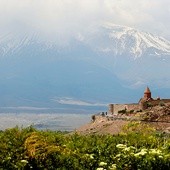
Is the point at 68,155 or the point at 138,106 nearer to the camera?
the point at 68,155

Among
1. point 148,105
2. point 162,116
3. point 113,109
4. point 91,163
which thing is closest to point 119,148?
point 91,163

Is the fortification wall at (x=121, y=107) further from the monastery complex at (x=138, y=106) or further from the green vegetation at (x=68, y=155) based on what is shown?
the green vegetation at (x=68, y=155)

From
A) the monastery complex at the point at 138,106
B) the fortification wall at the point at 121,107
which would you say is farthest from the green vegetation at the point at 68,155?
the fortification wall at the point at 121,107

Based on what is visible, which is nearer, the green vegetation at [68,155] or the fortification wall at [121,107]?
the green vegetation at [68,155]

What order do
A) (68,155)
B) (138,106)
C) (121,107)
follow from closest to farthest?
(68,155)
(138,106)
(121,107)

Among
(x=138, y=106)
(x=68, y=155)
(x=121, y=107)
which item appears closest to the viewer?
(x=68, y=155)

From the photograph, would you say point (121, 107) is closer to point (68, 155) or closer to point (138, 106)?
point (138, 106)

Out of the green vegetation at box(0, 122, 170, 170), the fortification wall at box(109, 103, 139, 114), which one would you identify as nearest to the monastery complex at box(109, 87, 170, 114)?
the fortification wall at box(109, 103, 139, 114)

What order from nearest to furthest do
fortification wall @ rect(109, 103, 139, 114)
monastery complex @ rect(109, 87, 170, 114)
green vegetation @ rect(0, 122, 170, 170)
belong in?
1. green vegetation @ rect(0, 122, 170, 170)
2. monastery complex @ rect(109, 87, 170, 114)
3. fortification wall @ rect(109, 103, 139, 114)

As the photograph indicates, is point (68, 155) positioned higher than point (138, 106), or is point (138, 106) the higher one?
point (138, 106)

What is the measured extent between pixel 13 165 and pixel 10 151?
2.86 feet

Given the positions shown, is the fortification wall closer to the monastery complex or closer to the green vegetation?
the monastery complex

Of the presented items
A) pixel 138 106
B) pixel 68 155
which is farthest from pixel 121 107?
pixel 68 155

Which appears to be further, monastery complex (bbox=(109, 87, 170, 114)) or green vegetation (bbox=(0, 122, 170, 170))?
monastery complex (bbox=(109, 87, 170, 114))
